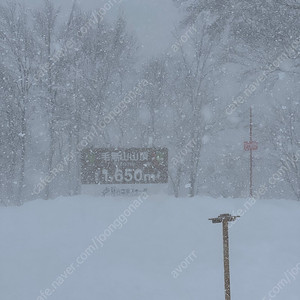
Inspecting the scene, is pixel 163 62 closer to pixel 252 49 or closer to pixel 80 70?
pixel 80 70

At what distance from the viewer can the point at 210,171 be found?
34812mm

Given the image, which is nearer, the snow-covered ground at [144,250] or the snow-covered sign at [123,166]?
the snow-covered ground at [144,250]

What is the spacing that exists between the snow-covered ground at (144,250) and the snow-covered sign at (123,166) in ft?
3.72

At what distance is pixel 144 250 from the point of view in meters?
7.43

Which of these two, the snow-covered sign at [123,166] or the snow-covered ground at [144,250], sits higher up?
the snow-covered sign at [123,166]

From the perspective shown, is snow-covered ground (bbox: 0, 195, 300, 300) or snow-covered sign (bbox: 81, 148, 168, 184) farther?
snow-covered sign (bbox: 81, 148, 168, 184)

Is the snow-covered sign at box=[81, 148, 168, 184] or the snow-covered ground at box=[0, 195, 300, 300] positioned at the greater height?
the snow-covered sign at box=[81, 148, 168, 184]

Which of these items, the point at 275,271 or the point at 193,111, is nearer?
the point at 275,271

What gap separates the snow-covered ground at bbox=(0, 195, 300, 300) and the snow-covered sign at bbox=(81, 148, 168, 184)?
1133 millimetres

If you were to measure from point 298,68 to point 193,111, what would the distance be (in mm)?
10697

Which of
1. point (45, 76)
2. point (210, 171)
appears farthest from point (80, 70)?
point (210, 171)

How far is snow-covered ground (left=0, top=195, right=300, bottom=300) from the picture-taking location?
19.7 feet

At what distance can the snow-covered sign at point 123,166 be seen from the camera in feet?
36.6

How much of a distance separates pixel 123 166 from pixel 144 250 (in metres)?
4.17
